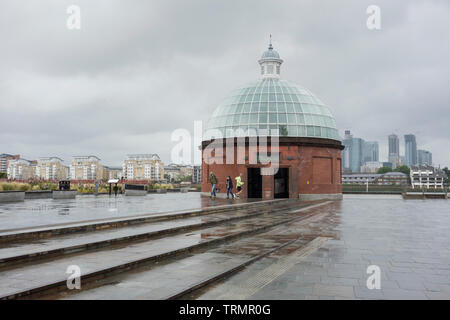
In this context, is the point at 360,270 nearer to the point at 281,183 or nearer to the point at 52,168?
the point at 281,183

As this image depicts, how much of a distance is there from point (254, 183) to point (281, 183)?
5662mm

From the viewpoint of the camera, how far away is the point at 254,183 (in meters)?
32.0

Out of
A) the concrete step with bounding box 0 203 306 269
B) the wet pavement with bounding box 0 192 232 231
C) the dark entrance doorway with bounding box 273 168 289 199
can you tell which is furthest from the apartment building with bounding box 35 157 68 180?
the concrete step with bounding box 0 203 306 269

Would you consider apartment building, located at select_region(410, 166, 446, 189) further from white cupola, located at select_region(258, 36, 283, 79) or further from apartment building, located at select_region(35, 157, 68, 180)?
apartment building, located at select_region(35, 157, 68, 180)

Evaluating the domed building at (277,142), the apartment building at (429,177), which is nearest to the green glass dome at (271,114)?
the domed building at (277,142)

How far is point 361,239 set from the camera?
10.7 meters

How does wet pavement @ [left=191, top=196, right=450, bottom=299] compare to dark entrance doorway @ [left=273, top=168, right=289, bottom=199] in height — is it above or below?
below

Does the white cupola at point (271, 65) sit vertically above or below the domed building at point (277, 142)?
above

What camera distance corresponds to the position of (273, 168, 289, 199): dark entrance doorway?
33.0 meters

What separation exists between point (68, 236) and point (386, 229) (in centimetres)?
1028

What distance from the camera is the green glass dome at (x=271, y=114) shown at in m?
32.5

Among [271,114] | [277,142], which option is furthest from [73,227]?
[271,114]

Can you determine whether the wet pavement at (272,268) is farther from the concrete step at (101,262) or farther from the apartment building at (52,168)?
the apartment building at (52,168)

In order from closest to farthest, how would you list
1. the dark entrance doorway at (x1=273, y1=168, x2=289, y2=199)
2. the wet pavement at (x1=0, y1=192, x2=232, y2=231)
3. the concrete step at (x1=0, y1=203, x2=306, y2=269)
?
1. the concrete step at (x1=0, y1=203, x2=306, y2=269)
2. the wet pavement at (x1=0, y1=192, x2=232, y2=231)
3. the dark entrance doorway at (x1=273, y1=168, x2=289, y2=199)
